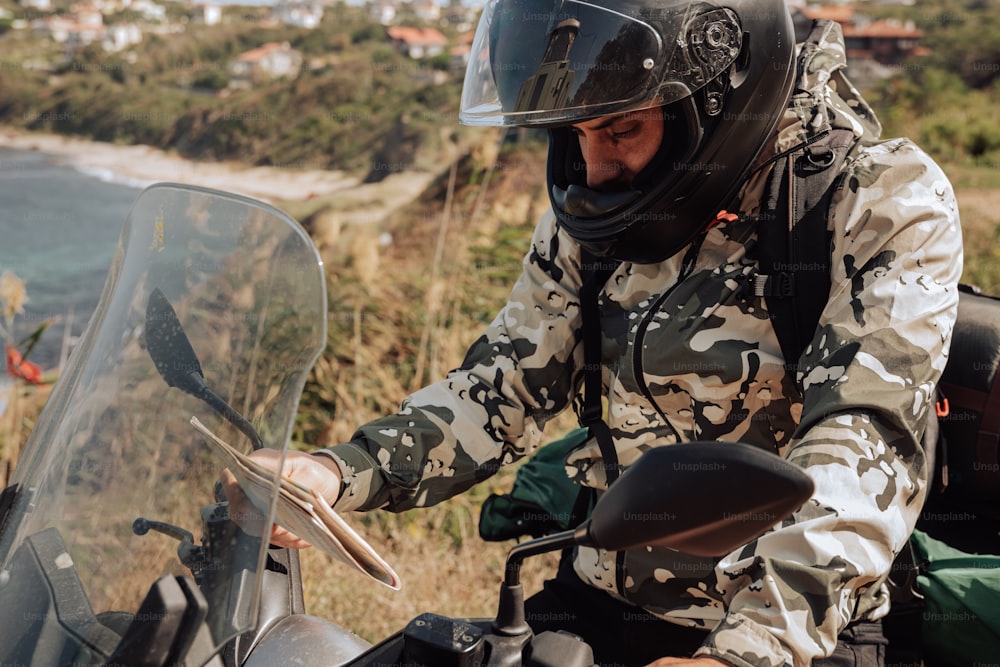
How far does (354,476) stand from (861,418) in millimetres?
823

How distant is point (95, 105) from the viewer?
24.3 metres

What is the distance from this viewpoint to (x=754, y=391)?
67.1 inches

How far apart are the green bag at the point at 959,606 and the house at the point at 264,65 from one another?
24.4 meters

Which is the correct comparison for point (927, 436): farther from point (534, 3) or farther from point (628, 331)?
point (534, 3)

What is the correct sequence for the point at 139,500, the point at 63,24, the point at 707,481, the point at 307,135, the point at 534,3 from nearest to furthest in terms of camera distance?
the point at 707,481 < the point at 139,500 < the point at 534,3 < the point at 307,135 < the point at 63,24

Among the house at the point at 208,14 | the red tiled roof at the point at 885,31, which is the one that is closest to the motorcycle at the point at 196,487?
the house at the point at 208,14

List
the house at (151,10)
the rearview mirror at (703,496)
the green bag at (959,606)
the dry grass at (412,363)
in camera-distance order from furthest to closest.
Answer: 1. the house at (151,10)
2. the dry grass at (412,363)
3. the green bag at (959,606)
4. the rearview mirror at (703,496)

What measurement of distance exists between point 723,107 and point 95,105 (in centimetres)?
2513

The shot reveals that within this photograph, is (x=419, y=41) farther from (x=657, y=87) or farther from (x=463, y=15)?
(x=657, y=87)

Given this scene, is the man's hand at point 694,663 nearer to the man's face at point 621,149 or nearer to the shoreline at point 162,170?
the man's face at point 621,149

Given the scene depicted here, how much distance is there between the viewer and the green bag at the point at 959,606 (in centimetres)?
161

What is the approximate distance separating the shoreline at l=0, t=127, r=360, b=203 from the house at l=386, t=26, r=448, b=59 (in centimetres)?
467

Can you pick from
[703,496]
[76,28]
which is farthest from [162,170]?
[703,496]

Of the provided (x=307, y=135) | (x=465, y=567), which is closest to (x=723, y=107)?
(x=465, y=567)
